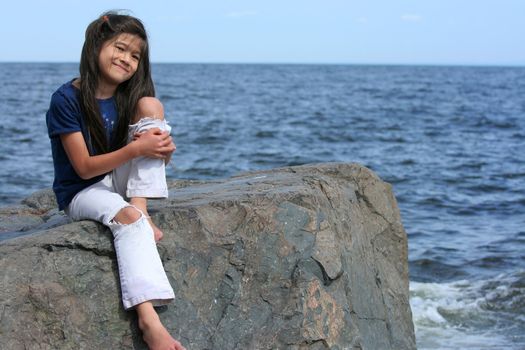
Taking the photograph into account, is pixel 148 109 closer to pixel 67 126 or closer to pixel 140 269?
pixel 67 126

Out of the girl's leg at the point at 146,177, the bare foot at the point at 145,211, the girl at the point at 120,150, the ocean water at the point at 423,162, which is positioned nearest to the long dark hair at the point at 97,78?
the girl at the point at 120,150

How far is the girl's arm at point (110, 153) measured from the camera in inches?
139

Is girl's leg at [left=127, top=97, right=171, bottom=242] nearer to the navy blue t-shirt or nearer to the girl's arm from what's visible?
the girl's arm

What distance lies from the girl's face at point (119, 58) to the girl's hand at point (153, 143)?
1.21 ft

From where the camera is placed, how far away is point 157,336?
11.0 ft

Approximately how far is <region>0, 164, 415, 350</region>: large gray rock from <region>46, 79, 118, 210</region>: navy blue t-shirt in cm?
20

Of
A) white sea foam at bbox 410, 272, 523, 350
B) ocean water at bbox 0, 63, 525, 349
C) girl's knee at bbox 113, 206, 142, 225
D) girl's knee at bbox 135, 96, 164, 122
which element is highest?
girl's knee at bbox 135, 96, 164, 122

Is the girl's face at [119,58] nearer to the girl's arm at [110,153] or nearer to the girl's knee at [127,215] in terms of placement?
the girl's arm at [110,153]

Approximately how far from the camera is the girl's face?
3762 mm

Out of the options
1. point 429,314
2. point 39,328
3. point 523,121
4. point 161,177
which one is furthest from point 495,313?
point 523,121

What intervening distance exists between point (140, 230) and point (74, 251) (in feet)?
0.99

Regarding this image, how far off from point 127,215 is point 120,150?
306 millimetres

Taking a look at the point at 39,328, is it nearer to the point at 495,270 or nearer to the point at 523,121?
the point at 495,270

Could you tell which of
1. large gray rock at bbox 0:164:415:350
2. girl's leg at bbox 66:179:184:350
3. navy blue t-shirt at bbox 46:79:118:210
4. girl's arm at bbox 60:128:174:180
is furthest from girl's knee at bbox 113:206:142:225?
navy blue t-shirt at bbox 46:79:118:210
